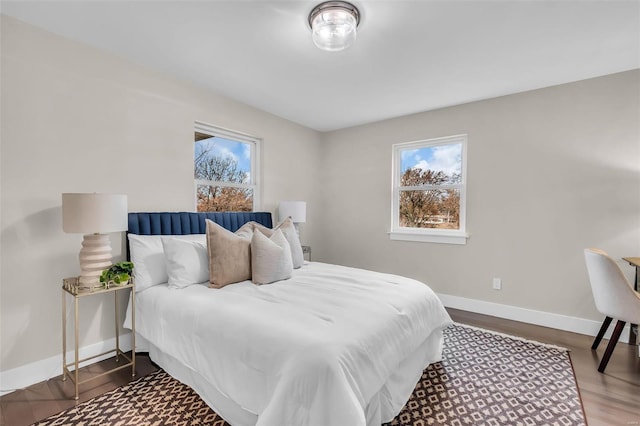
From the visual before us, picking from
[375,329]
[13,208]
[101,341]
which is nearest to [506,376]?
[375,329]

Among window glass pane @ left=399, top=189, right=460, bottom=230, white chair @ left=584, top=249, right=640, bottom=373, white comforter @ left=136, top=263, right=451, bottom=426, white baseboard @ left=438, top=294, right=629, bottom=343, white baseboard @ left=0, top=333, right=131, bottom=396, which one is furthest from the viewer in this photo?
window glass pane @ left=399, top=189, right=460, bottom=230

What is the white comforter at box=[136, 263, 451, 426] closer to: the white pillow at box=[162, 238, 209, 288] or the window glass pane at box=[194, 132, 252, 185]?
the white pillow at box=[162, 238, 209, 288]

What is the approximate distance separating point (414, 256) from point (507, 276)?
1.06m

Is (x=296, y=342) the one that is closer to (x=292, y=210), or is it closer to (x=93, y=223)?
(x=93, y=223)

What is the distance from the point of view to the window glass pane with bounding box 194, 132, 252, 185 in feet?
10.5

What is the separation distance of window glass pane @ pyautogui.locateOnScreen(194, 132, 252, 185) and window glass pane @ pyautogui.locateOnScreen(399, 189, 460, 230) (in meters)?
2.17

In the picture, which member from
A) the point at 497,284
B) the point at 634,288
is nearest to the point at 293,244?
the point at 497,284

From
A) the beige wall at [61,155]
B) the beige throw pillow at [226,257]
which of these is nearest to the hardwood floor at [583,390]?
the beige wall at [61,155]

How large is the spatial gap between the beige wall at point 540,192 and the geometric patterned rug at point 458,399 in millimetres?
974

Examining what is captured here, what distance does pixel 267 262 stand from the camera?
2.36 m

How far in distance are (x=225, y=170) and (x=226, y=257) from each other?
1.48 metres

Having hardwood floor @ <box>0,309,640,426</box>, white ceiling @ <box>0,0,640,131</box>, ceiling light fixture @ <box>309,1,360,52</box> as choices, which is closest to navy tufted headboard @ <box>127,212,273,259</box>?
hardwood floor @ <box>0,309,640,426</box>

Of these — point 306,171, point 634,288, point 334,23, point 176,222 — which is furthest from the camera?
point 306,171

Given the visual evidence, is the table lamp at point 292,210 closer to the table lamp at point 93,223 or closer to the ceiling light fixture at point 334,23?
the table lamp at point 93,223
